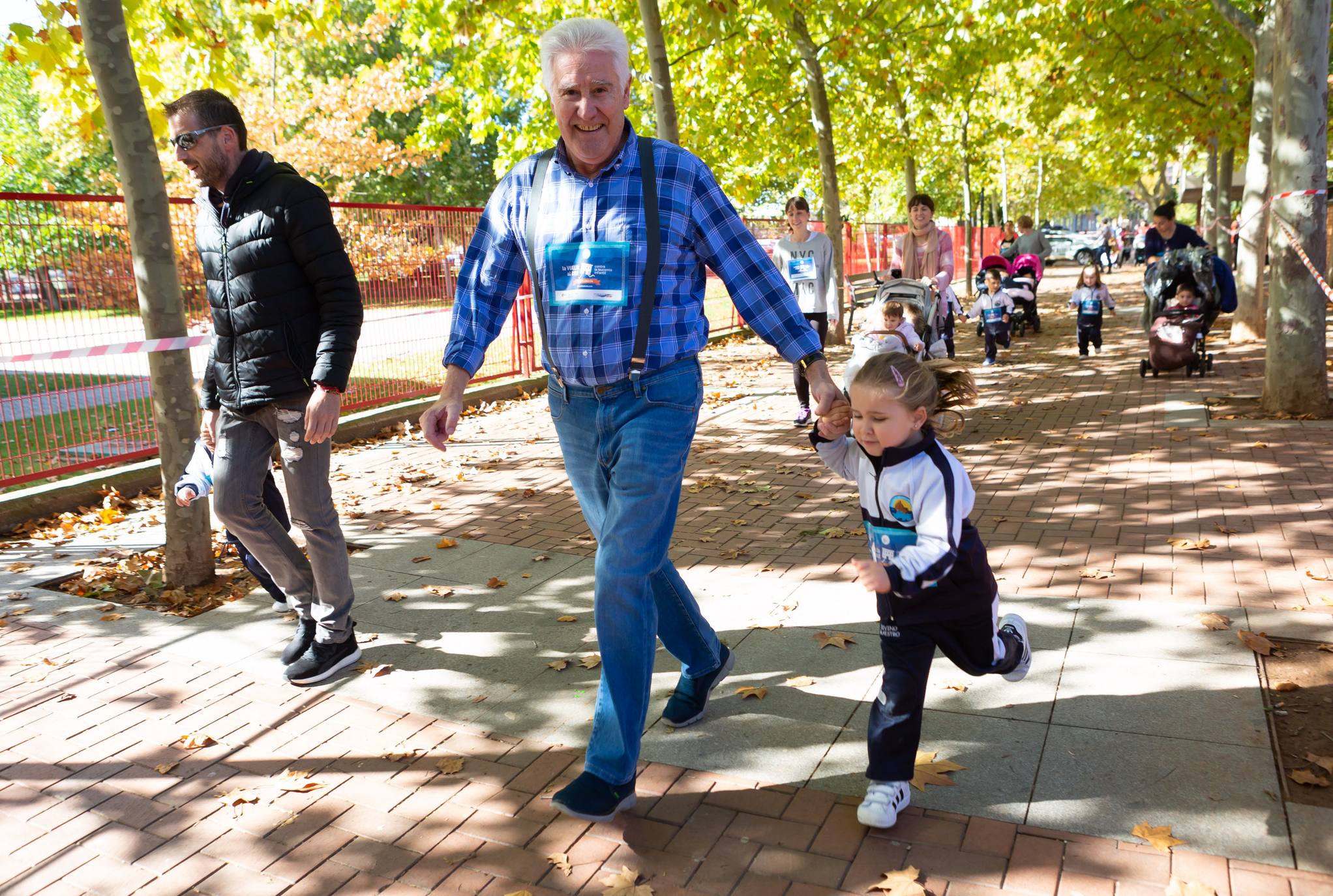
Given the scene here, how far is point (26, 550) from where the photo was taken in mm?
6410

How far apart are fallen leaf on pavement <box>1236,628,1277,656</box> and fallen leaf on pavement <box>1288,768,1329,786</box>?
956 millimetres

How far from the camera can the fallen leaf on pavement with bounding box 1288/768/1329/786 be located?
304 centimetres

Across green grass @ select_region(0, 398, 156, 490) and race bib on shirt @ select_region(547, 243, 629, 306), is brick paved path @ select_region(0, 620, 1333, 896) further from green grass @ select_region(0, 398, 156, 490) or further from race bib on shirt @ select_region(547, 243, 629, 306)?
green grass @ select_region(0, 398, 156, 490)

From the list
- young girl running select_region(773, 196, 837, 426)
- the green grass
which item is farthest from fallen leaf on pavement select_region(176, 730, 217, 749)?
young girl running select_region(773, 196, 837, 426)

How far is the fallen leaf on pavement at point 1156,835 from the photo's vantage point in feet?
9.11

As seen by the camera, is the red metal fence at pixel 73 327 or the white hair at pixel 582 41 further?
the red metal fence at pixel 73 327

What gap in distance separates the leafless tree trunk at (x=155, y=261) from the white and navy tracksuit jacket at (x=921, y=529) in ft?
12.0

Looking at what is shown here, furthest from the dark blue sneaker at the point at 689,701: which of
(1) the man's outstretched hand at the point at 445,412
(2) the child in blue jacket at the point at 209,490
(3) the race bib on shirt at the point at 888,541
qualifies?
(2) the child in blue jacket at the point at 209,490

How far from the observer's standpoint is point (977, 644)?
3059 millimetres

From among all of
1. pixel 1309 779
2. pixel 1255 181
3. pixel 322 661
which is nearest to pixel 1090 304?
pixel 1255 181

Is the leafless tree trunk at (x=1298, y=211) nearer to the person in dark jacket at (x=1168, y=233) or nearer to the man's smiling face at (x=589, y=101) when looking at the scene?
the person in dark jacket at (x=1168, y=233)

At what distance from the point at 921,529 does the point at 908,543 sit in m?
0.11

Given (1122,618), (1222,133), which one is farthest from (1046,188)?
(1122,618)

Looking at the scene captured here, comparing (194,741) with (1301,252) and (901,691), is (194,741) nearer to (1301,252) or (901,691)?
(901,691)
